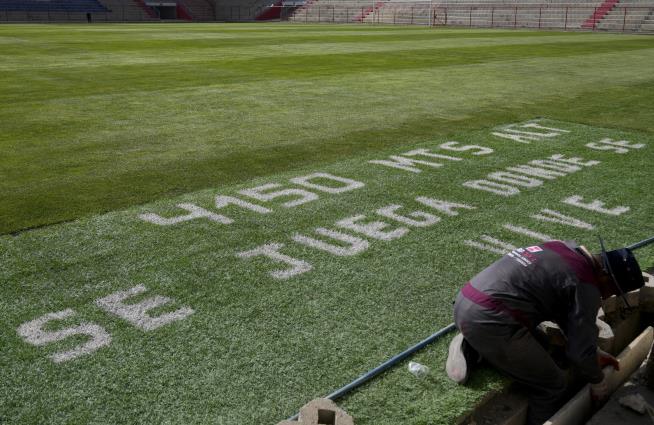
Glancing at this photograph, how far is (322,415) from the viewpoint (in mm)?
3334

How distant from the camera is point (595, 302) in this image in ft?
12.3

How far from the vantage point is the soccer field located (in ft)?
12.8

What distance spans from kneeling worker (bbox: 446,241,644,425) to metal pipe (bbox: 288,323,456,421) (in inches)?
11.7

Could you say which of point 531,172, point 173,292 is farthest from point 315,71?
point 173,292

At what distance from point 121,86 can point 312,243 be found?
10.7 m

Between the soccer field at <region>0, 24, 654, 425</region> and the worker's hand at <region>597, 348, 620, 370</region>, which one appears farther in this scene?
the worker's hand at <region>597, 348, 620, 370</region>

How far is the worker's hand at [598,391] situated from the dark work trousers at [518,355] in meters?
0.22

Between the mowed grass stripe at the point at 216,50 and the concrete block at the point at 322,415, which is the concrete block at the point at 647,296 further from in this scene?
the mowed grass stripe at the point at 216,50

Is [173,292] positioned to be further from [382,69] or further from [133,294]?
[382,69]

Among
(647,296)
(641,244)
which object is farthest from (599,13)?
(647,296)

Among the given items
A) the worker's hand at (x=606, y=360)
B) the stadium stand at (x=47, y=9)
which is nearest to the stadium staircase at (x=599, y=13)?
the worker's hand at (x=606, y=360)

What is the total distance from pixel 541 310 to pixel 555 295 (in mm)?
127

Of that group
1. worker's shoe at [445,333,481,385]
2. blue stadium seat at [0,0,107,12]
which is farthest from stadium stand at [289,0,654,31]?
worker's shoe at [445,333,481,385]

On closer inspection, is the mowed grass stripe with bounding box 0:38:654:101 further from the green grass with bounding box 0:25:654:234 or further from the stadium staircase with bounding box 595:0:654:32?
the stadium staircase with bounding box 595:0:654:32
